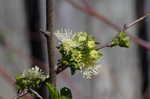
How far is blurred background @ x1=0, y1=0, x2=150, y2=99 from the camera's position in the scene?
80.5 inches

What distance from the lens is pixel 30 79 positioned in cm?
78

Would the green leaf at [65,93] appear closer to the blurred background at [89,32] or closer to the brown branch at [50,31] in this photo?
the brown branch at [50,31]

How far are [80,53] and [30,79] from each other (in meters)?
0.09

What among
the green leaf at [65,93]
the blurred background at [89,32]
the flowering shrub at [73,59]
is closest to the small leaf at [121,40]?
the flowering shrub at [73,59]

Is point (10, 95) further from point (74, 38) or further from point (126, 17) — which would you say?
point (74, 38)

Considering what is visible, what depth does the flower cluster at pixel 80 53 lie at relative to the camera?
75cm

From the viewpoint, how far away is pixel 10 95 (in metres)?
2.06

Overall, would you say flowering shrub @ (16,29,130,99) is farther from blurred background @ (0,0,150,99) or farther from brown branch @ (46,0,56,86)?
blurred background @ (0,0,150,99)

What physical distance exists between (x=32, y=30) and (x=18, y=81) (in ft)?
4.19

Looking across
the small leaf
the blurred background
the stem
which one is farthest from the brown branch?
the blurred background

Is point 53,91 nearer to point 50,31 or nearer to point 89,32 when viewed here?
point 50,31

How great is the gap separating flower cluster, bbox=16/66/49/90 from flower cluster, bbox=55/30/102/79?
5 centimetres

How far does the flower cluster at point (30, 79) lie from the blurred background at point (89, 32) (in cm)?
104

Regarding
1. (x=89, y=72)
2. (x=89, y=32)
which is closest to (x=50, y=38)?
(x=89, y=72)
